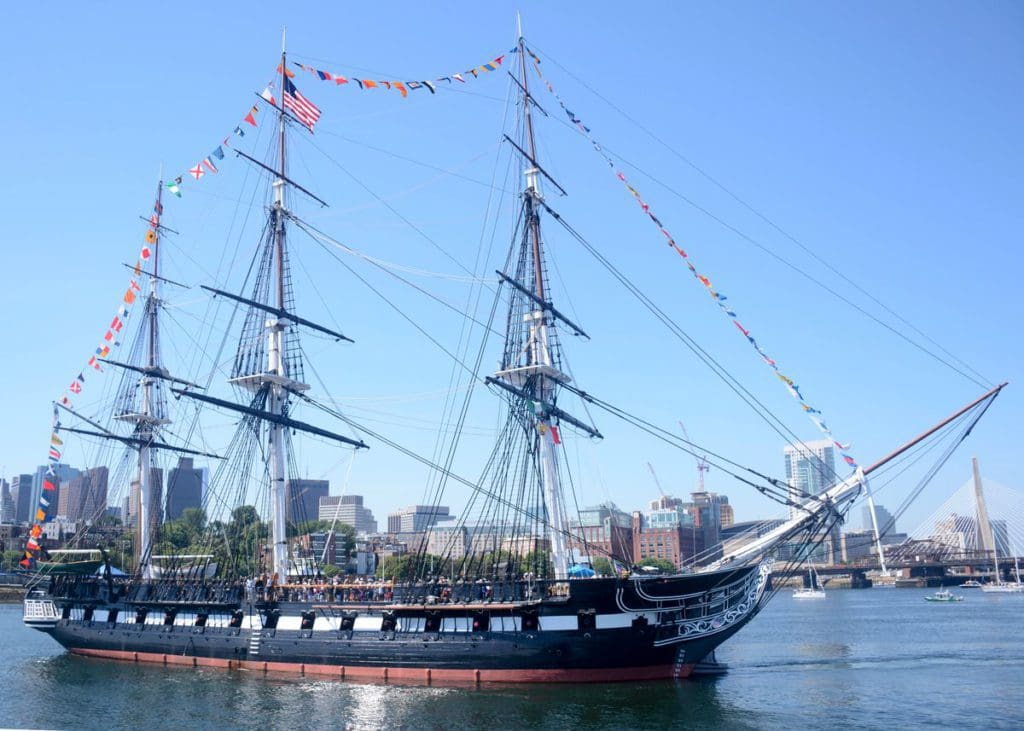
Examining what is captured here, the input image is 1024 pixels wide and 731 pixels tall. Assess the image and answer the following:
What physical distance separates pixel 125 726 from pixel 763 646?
34.5 metres

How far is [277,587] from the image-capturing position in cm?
3984

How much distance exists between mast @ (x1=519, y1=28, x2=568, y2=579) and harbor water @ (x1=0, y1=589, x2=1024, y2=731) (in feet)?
26.0

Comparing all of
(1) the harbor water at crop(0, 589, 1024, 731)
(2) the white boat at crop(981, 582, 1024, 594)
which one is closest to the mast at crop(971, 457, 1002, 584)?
(2) the white boat at crop(981, 582, 1024, 594)

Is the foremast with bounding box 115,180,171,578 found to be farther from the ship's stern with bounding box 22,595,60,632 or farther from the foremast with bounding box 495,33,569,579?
the foremast with bounding box 495,33,569,579

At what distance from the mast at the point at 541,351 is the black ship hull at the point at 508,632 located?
4.13 meters

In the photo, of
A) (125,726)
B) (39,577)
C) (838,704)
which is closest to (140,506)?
(39,577)

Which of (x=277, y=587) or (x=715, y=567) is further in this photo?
(x=277, y=587)

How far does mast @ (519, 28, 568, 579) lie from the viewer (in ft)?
122

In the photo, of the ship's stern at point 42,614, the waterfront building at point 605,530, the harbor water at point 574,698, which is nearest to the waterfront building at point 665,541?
the waterfront building at point 605,530

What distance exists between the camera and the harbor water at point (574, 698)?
27.2 metres

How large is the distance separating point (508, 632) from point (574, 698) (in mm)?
4034

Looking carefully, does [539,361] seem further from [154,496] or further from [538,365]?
[154,496]

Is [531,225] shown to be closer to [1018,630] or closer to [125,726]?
[125,726]

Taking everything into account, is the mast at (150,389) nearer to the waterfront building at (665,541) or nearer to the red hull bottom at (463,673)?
the red hull bottom at (463,673)
